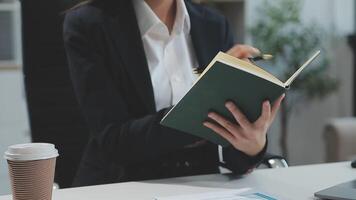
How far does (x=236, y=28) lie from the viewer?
324 centimetres

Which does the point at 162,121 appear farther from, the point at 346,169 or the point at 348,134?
the point at 348,134

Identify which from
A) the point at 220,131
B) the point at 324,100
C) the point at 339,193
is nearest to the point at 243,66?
the point at 220,131

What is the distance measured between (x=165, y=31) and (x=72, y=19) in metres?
0.23

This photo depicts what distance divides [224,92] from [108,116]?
33 cm

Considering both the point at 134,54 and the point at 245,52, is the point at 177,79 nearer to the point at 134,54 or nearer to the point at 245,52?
the point at 134,54

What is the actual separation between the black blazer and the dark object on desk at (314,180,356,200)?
8.6 inches

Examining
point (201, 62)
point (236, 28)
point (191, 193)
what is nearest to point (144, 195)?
point (191, 193)

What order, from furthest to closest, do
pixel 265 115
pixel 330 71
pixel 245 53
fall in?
pixel 330 71
pixel 245 53
pixel 265 115

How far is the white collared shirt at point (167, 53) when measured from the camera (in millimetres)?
1369

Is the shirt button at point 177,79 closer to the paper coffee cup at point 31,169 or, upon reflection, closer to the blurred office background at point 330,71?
the paper coffee cup at point 31,169

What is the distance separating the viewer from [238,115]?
1.08 metres

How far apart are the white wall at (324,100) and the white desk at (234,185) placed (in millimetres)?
2126

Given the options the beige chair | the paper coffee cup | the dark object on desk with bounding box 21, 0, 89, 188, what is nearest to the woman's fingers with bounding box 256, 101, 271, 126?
the paper coffee cup

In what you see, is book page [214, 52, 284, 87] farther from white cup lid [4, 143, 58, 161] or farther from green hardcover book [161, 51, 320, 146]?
white cup lid [4, 143, 58, 161]
